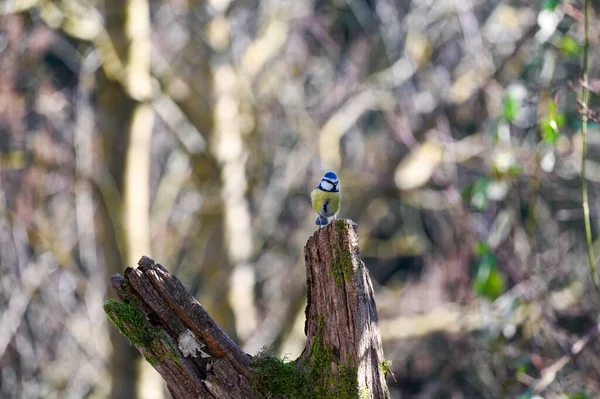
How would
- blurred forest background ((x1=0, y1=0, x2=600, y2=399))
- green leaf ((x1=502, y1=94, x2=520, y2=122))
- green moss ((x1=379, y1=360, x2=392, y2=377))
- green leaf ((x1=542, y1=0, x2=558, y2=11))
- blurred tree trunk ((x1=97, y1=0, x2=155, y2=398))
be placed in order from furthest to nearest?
blurred tree trunk ((x1=97, y1=0, x2=155, y2=398)) → blurred forest background ((x1=0, y1=0, x2=600, y2=399)) → green leaf ((x1=502, y1=94, x2=520, y2=122)) → green leaf ((x1=542, y1=0, x2=558, y2=11)) → green moss ((x1=379, y1=360, x2=392, y2=377))

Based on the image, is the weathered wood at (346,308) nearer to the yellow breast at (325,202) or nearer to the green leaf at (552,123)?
the yellow breast at (325,202)

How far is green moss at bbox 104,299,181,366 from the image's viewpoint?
8.89 feet

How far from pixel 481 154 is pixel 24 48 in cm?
479

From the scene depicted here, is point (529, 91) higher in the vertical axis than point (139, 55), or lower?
lower

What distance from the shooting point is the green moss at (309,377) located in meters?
2.77

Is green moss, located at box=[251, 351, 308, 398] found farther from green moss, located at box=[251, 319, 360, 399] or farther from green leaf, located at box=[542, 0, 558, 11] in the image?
green leaf, located at box=[542, 0, 558, 11]

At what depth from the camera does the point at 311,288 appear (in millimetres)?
2893

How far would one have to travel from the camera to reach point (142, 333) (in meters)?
2.72

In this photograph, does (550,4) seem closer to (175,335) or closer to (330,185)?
(330,185)

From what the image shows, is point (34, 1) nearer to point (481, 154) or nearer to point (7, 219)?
point (7, 219)

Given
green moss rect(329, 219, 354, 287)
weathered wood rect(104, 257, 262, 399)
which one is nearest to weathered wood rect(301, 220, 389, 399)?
green moss rect(329, 219, 354, 287)

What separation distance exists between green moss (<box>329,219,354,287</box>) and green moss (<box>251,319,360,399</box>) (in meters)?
0.19

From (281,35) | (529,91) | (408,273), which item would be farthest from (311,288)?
(408,273)

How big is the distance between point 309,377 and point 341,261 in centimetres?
44
